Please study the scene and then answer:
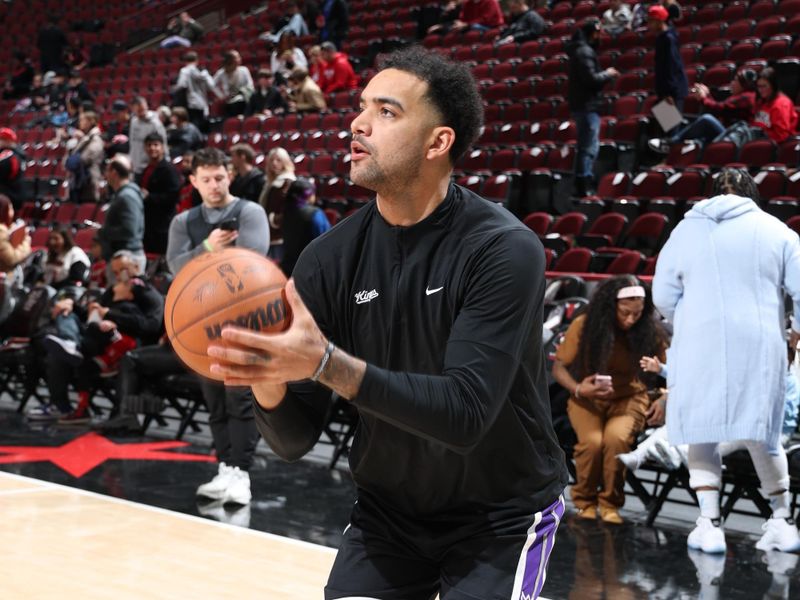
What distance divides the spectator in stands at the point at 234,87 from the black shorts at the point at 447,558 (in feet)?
44.5

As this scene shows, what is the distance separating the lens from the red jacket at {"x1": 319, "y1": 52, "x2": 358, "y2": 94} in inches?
570

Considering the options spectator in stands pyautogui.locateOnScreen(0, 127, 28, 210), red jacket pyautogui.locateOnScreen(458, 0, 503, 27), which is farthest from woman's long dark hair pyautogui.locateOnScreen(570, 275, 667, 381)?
red jacket pyautogui.locateOnScreen(458, 0, 503, 27)

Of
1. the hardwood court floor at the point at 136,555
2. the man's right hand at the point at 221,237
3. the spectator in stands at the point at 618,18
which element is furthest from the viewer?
the spectator in stands at the point at 618,18

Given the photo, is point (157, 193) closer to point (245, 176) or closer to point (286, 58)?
point (245, 176)

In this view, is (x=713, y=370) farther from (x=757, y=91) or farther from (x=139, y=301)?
(x=757, y=91)

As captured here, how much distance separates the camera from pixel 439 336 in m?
1.91

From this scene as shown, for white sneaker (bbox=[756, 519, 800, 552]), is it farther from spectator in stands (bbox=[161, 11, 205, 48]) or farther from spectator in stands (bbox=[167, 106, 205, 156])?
spectator in stands (bbox=[161, 11, 205, 48])

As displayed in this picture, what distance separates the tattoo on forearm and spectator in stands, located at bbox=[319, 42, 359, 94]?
1325 cm

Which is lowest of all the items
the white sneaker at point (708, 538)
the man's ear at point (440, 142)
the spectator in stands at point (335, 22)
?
the white sneaker at point (708, 538)

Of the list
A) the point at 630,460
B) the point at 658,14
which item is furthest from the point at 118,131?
the point at 630,460

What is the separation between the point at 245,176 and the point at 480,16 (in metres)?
8.16

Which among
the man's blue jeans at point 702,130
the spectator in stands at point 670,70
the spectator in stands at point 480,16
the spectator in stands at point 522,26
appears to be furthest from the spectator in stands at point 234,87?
the man's blue jeans at point 702,130

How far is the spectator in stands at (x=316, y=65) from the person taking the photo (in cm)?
1446

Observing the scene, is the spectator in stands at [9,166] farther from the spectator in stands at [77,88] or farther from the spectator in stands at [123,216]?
the spectator in stands at [77,88]
